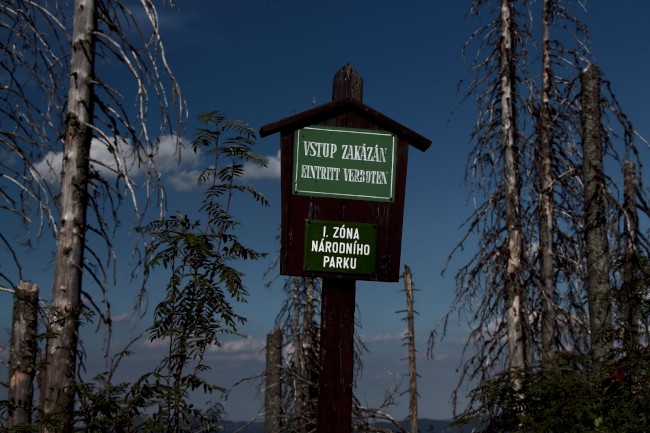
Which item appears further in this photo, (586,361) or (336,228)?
(586,361)

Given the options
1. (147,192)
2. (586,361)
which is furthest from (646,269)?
(147,192)

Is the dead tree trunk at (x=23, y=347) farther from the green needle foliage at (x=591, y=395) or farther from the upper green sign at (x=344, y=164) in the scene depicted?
the green needle foliage at (x=591, y=395)

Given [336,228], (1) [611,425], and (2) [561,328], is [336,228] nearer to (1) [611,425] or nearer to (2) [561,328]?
(1) [611,425]

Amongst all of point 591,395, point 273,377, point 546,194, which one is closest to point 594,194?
point 546,194

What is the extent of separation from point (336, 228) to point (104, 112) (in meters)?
4.12

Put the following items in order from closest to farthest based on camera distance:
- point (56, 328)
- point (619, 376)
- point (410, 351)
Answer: point (619, 376) < point (56, 328) < point (410, 351)

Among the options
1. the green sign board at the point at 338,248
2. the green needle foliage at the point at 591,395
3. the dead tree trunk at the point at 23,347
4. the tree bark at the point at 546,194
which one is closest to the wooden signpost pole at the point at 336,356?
the green sign board at the point at 338,248

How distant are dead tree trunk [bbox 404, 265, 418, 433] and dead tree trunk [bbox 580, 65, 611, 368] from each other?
6587 millimetres

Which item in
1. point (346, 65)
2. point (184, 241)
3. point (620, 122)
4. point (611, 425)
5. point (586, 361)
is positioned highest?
point (620, 122)

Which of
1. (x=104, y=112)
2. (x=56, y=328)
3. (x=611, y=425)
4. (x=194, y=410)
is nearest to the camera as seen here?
(x=194, y=410)

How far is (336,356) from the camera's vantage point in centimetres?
625

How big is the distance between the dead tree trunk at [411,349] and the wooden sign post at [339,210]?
41.1 feet

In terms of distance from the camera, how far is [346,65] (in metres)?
6.90

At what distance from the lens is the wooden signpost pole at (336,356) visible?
617 centimetres
